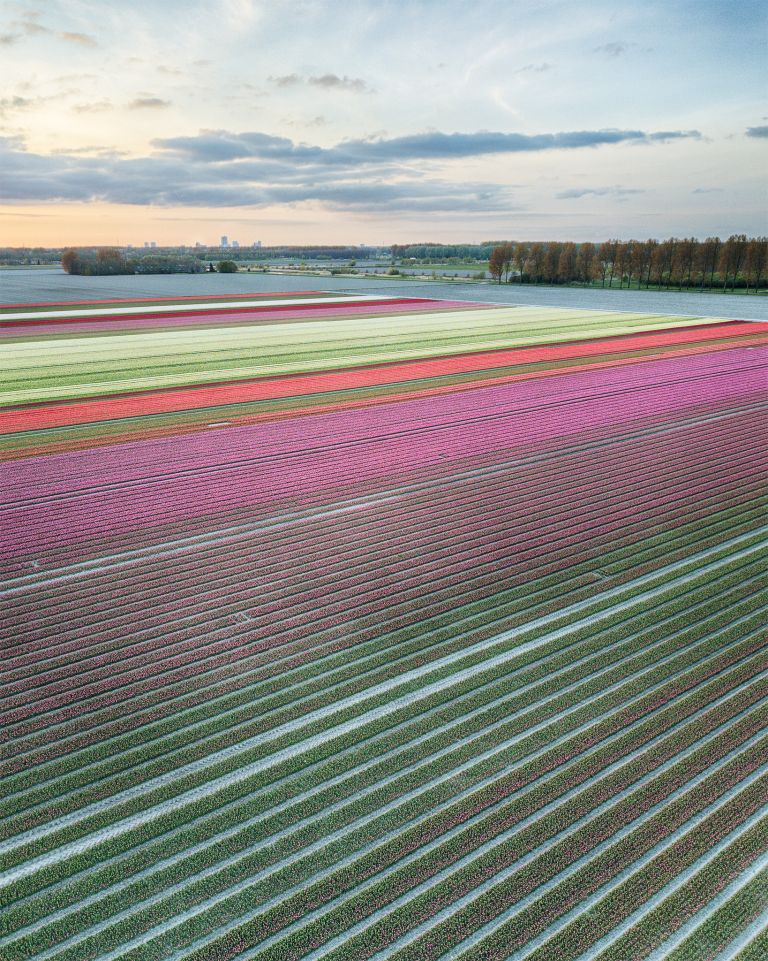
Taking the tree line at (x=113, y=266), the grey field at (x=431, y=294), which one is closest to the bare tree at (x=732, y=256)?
the grey field at (x=431, y=294)

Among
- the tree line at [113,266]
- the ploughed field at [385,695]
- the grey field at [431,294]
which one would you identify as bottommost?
the ploughed field at [385,695]

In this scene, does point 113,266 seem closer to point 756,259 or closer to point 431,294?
point 431,294

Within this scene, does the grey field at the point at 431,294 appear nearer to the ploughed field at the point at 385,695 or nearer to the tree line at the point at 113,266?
the tree line at the point at 113,266

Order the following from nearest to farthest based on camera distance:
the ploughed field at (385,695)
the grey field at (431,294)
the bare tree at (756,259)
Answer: the ploughed field at (385,695) < the grey field at (431,294) < the bare tree at (756,259)

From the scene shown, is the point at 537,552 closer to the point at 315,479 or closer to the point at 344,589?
the point at 344,589

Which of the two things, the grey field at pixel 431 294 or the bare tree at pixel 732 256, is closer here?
the grey field at pixel 431 294

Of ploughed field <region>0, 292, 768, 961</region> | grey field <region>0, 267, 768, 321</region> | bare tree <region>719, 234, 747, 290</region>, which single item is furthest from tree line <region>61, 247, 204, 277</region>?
ploughed field <region>0, 292, 768, 961</region>
